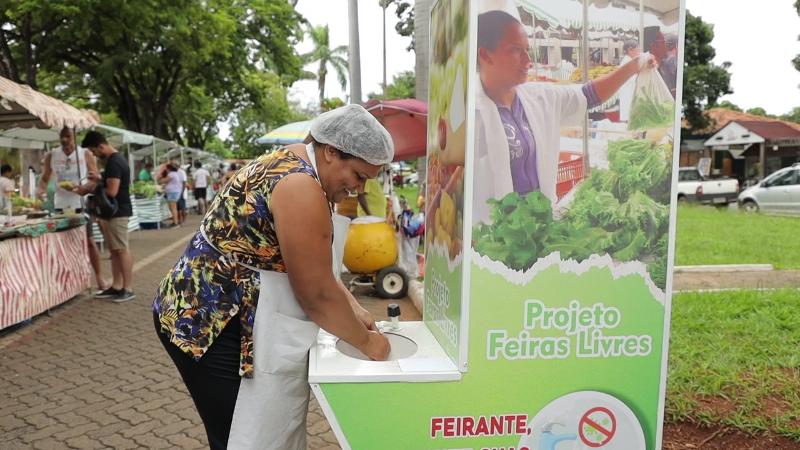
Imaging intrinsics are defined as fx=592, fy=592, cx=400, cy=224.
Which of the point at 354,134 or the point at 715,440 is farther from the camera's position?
the point at 715,440

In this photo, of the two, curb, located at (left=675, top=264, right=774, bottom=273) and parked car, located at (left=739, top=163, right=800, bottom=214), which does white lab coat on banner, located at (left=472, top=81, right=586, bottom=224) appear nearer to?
curb, located at (left=675, top=264, right=774, bottom=273)

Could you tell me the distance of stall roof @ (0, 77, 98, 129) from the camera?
219 inches

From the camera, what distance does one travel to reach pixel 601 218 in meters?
1.93

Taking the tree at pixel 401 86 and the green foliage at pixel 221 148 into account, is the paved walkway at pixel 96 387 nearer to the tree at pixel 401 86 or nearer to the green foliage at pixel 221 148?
the tree at pixel 401 86

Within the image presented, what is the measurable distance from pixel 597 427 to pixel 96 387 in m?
3.45

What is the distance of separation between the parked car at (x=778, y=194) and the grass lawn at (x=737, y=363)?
12289mm

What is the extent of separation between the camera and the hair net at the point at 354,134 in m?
1.77

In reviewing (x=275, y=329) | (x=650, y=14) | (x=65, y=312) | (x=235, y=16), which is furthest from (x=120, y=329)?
(x=235, y=16)

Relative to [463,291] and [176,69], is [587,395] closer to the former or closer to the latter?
[463,291]

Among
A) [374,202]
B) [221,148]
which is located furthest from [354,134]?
[221,148]

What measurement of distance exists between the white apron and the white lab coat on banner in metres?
0.53

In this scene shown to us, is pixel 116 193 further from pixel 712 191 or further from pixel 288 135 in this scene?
pixel 712 191

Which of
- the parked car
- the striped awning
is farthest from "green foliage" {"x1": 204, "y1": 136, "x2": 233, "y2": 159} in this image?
the striped awning

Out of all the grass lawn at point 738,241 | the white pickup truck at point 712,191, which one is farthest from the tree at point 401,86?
the grass lawn at point 738,241
